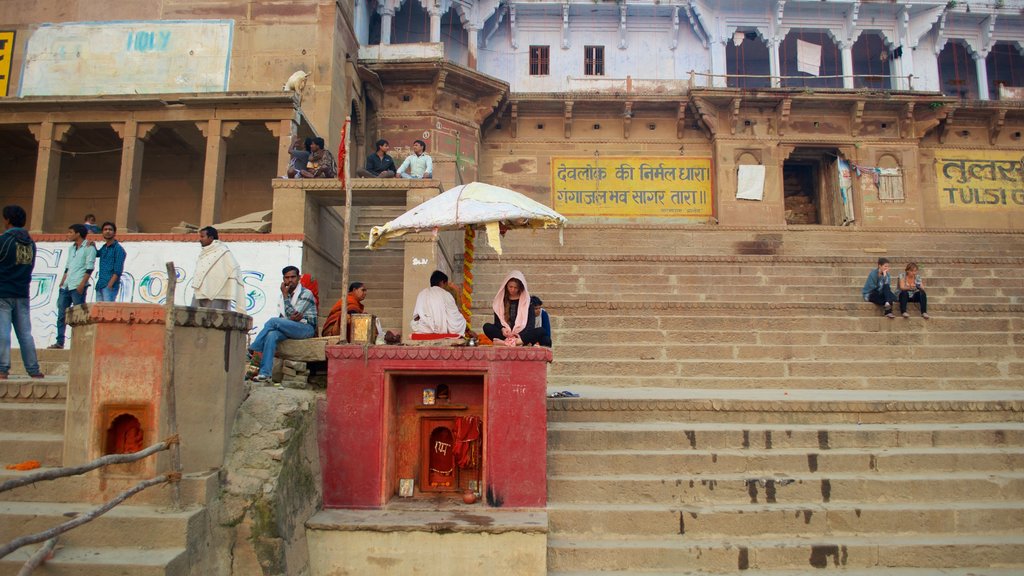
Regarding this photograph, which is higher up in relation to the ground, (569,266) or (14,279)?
(569,266)

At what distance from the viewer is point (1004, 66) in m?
19.1

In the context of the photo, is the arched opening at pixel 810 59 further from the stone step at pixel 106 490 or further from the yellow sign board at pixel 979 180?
the stone step at pixel 106 490

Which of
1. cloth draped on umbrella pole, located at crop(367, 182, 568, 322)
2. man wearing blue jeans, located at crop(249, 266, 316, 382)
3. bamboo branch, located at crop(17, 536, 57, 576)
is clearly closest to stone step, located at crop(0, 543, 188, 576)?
bamboo branch, located at crop(17, 536, 57, 576)

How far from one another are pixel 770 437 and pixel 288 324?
14.3ft

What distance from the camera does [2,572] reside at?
3.36 metres

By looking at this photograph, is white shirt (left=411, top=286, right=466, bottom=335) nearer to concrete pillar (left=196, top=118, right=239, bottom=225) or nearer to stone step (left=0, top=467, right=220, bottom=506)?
stone step (left=0, top=467, right=220, bottom=506)

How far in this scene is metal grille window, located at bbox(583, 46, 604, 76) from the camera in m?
18.5

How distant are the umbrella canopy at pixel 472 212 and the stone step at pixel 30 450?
109 inches

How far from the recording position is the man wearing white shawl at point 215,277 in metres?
6.07

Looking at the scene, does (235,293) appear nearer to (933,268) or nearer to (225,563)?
(225,563)

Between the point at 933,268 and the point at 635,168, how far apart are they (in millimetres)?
7758

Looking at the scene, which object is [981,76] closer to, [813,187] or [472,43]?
[813,187]

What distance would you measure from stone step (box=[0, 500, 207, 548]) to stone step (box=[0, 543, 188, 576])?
0.20 feet

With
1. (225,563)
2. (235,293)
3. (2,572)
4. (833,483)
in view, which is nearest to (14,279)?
(235,293)
